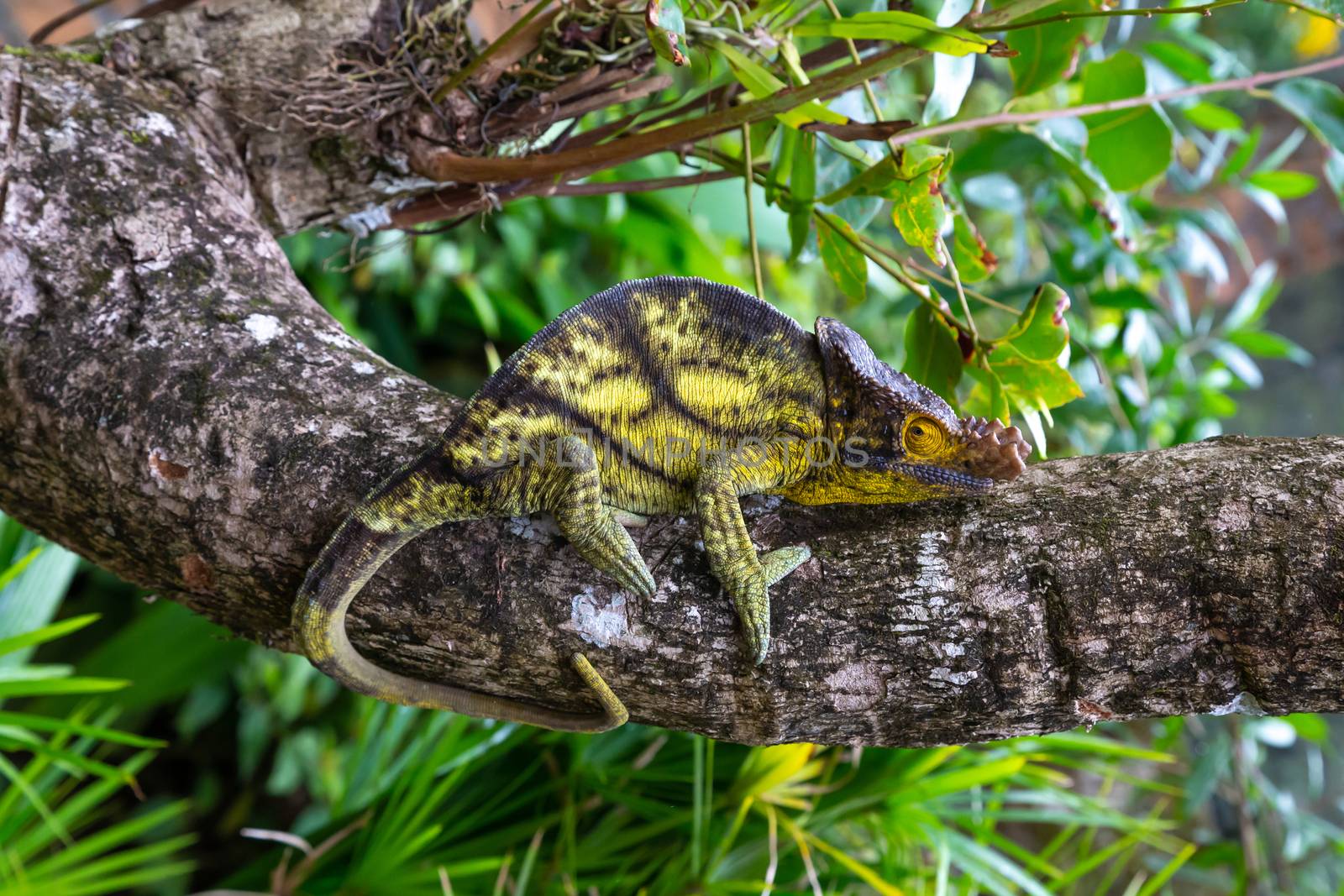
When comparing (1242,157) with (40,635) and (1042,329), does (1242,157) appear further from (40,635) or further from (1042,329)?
(40,635)

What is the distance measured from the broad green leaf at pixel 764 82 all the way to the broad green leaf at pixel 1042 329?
412 millimetres

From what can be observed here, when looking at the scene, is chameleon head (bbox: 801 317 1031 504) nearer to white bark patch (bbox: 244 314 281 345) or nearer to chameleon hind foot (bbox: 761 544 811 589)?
chameleon hind foot (bbox: 761 544 811 589)

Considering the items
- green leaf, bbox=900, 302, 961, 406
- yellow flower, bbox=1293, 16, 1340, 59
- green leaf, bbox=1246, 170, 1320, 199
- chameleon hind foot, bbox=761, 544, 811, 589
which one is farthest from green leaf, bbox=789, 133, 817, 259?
yellow flower, bbox=1293, 16, 1340, 59

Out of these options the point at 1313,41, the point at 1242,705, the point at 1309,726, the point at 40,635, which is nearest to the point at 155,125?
the point at 40,635

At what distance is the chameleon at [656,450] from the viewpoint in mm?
1228

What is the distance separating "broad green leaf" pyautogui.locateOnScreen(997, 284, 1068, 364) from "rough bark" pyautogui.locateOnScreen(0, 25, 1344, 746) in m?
0.27

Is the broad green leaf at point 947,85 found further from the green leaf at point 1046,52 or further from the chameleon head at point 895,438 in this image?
the chameleon head at point 895,438

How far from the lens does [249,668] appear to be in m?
3.26

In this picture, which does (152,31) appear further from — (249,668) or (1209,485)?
(249,668)

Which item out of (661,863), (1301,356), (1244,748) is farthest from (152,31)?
(1244,748)

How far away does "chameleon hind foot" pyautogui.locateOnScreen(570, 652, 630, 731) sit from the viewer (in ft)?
3.92

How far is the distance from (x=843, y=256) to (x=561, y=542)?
0.78 metres

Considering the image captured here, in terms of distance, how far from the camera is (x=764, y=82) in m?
1.47

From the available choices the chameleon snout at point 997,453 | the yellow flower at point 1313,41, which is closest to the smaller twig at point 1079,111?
the chameleon snout at point 997,453
